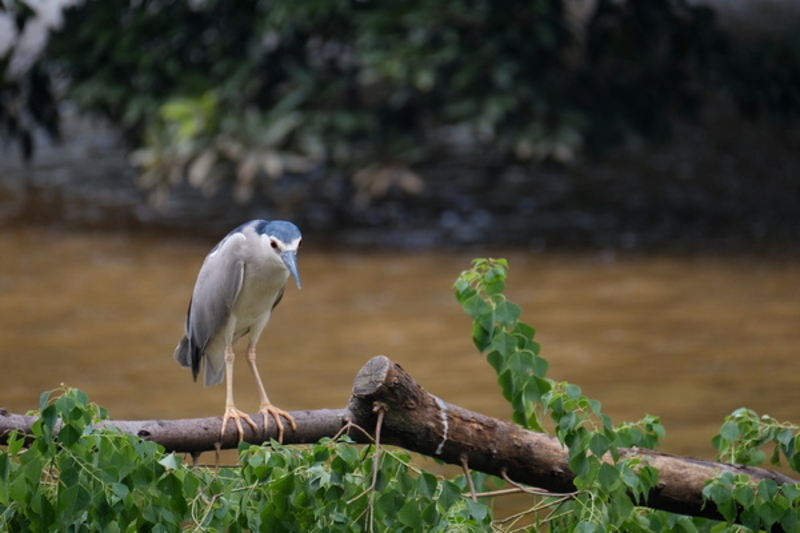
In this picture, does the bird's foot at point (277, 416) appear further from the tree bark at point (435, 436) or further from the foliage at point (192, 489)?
the foliage at point (192, 489)

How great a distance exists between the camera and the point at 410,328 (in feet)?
21.2

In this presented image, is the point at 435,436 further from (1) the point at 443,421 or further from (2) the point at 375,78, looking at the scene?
(2) the point at 375,78

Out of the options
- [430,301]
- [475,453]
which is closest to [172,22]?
[430,301]

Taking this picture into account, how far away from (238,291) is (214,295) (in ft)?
0.29

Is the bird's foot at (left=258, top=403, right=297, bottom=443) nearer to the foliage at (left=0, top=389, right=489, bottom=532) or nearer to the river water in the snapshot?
the foliage at (left=0, top=389, right=489, bottom=532)

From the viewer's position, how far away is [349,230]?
8633mm

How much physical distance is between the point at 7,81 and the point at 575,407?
21.7ft

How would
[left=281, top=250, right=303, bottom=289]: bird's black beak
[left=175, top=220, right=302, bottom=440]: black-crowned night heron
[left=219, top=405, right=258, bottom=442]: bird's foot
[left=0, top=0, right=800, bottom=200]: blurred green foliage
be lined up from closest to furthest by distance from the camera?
[left=219, top=405, right=258, bottom=442]: bird's foot → [left=281, top=250, right=303, bottom=289]: bird's black beak → [left=175, top=220, right=302, bottom=440]: black-crowned night heron → [left=0, top=0, right=800, bottom=200]: blurred green foliage

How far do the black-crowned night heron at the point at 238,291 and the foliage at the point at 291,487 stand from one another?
483mm

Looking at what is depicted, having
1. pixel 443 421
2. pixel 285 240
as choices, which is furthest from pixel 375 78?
pixel 443 421

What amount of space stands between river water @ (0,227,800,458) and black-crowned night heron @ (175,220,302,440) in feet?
5.76

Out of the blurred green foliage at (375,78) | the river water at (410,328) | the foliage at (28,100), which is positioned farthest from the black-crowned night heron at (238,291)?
the foliage at (28,100)

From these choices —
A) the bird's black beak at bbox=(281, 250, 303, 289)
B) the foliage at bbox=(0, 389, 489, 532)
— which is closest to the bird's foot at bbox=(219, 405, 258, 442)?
the foliage at bbox=(0, 389, 489, 532)

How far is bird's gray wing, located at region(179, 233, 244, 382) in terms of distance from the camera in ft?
10.5
